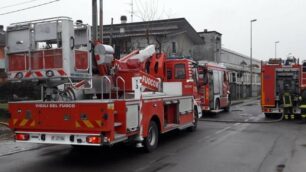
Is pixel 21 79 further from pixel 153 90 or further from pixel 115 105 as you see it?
pixel 153 90

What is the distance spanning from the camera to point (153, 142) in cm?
1114

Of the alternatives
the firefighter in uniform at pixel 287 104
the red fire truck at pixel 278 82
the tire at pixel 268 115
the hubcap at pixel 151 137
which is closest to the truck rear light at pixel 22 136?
the hubcap at pixel 151 137

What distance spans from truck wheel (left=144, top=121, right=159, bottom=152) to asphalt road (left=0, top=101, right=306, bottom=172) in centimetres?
19

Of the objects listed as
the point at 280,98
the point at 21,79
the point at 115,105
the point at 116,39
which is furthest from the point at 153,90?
the point at 116,39

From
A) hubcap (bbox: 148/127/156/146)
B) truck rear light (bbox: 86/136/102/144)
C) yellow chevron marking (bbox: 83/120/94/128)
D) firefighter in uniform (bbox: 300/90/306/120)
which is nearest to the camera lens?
truck rear light (bbox: 86/136/102/144)

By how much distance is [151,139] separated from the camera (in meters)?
11.1

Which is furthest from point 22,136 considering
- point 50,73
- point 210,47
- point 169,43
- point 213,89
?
point 210,47

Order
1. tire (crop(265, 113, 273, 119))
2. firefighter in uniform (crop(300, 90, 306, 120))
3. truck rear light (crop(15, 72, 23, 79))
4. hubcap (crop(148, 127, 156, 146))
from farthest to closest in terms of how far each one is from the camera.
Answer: tire (crop(265, 113, 273, 119)) < firefighter in uniform (crop(300, 90, 306, 120)) < hubcap (crop(148, 127, 156, 146)) < truck rear light (crop(15, 72, 23, 79))

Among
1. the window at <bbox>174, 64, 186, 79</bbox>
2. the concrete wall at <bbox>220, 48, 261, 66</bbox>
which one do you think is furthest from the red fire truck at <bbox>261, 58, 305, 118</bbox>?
the concrete wall at <bbox>220, 48, 261, 66</bbox>

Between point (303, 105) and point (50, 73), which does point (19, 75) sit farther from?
point (303, 105)

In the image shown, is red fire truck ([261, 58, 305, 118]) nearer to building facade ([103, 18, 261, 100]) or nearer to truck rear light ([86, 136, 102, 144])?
building facade ([103, 18, 261, 100])

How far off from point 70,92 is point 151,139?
8.22ft

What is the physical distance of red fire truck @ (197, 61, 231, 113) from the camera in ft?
70.9

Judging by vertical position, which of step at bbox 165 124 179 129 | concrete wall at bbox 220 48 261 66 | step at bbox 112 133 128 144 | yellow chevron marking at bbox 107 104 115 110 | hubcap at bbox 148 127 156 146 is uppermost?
concrete wall at bbox 220 48 261 66
